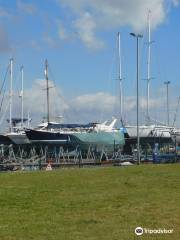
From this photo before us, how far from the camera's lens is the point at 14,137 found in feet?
259

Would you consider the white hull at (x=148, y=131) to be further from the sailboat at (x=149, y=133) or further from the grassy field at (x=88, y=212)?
the grassy field at (x=88, y=212)

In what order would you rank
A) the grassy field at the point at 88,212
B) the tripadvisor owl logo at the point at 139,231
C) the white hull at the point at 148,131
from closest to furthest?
the tripadvisor owl logo at the point at 139,231
the grassy field at the point at 88,212
the white hull at the point at 148,131

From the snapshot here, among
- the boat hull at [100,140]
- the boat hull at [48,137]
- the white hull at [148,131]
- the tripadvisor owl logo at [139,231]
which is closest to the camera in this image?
the tripadvisor owl logo at [139,231]

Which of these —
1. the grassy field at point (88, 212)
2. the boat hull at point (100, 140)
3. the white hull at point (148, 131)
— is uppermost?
the white hull at point (148, 131)

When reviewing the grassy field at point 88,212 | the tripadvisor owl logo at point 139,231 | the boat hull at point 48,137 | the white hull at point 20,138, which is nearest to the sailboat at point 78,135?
the boat hull at point 48,137

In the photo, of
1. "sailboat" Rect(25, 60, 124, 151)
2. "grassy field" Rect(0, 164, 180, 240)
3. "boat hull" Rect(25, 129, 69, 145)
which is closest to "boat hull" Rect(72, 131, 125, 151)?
"sailboat" Rect(25, 60, 124, 151)

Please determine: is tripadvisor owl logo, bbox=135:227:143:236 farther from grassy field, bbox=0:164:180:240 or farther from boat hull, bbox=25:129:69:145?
boat hull, bbox=25:129:69:145

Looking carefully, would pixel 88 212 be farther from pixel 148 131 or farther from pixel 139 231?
pixel 148 131

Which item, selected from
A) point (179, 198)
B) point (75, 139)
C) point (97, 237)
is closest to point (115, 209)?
point (179, 198)

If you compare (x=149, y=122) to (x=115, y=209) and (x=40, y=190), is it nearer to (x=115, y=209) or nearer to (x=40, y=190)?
(x=40, y=190)

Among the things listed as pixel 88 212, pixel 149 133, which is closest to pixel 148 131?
pixel 149 133

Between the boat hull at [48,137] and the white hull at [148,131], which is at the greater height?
the white hull at [148,131]

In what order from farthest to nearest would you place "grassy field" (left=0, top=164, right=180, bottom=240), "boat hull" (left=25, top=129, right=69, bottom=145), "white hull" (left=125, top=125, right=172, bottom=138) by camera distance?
1. "white hull" (left=125, top=125, right=172, bottom=138)
2. "boat hull" (left=25, top=129, right=69, bottom=145)
3. "grassy field" (left=0, top=164, right=180, bottom=240)
